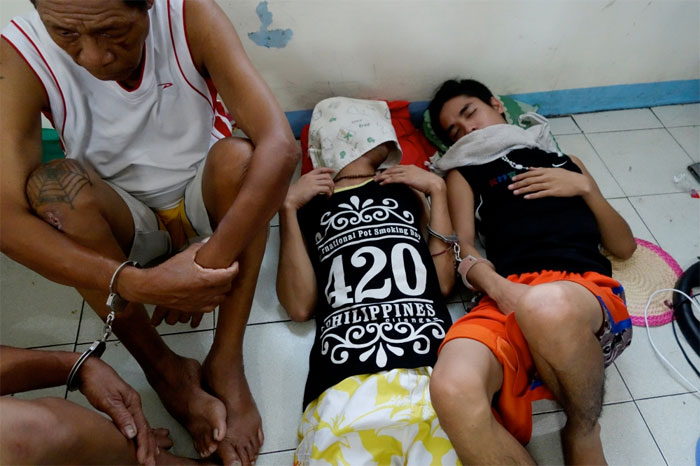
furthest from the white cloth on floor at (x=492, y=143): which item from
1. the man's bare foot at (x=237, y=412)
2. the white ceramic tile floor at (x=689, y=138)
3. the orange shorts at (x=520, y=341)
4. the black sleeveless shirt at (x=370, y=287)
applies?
the man's bare foot at (x=237, y=412)

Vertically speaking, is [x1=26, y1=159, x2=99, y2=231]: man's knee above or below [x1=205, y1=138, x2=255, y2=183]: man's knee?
above

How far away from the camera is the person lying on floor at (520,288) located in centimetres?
105

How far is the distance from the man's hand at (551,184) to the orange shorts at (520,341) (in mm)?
261

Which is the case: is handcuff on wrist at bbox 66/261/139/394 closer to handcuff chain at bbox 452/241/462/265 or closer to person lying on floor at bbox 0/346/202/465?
person lying on floor at bbox 0/346/202/465

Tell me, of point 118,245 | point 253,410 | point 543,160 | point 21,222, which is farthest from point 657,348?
point 21,222

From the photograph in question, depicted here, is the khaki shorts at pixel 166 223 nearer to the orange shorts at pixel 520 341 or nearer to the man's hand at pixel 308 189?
the man's hand at pixel 308 189

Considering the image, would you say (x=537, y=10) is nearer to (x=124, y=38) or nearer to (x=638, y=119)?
(x=638, y=119)

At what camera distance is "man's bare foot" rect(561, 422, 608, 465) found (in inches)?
45.3

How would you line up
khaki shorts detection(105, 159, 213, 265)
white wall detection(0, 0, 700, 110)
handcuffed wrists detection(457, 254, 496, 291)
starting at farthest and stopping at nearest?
1. white wall detection(0, 0, 700, 110)
2. handcuffed wrists detection(457, 254, 496, 291)
3. khaki shorts detection(105, 159, 213, 265)

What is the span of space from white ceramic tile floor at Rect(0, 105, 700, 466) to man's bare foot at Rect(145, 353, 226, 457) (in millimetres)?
91

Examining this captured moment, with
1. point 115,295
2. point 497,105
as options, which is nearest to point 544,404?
point 497,105

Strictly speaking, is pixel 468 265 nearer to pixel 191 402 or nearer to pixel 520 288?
pixel 520 288

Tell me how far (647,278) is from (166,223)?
137 cm

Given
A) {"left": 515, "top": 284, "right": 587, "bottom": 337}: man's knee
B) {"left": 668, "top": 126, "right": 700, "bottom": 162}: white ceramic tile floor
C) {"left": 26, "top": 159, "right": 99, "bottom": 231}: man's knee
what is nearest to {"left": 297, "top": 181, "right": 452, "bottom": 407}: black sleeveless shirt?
{"left": 515, "top": 284, "right": 587, "bottom": 337}: man's knee
